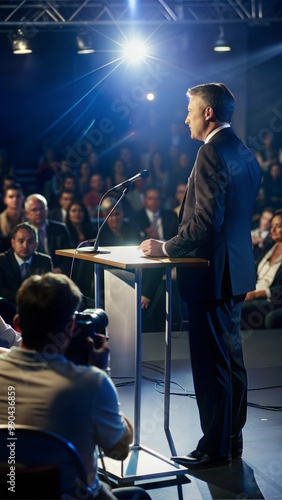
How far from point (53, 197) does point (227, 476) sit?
23.6 feet

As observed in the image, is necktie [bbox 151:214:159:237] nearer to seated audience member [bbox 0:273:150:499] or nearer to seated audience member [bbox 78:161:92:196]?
seated audience member [bbox 78:161:92:196]

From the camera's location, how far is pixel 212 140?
3.15m

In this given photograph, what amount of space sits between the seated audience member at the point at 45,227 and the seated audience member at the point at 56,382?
4631 millimetres

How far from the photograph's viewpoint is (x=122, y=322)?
10.6 ft

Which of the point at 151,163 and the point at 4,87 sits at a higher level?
the point at 4,87

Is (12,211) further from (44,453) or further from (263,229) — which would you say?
(44,453)

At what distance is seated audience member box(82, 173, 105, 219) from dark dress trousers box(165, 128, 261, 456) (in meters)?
6.07

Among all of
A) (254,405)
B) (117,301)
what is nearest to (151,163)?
(254,405)

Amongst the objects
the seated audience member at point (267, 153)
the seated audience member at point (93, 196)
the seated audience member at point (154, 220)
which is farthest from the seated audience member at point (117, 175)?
the seated audience member at point (154, 220)

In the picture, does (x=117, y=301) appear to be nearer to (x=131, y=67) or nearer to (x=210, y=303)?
(x=210, y=303)

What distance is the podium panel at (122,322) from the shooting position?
3.21m

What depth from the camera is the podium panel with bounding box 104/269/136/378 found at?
321cm

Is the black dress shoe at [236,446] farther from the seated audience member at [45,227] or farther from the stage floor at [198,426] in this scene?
the seated audience member at [45,227]

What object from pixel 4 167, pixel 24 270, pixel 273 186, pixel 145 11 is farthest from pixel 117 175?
pixel 24 270
